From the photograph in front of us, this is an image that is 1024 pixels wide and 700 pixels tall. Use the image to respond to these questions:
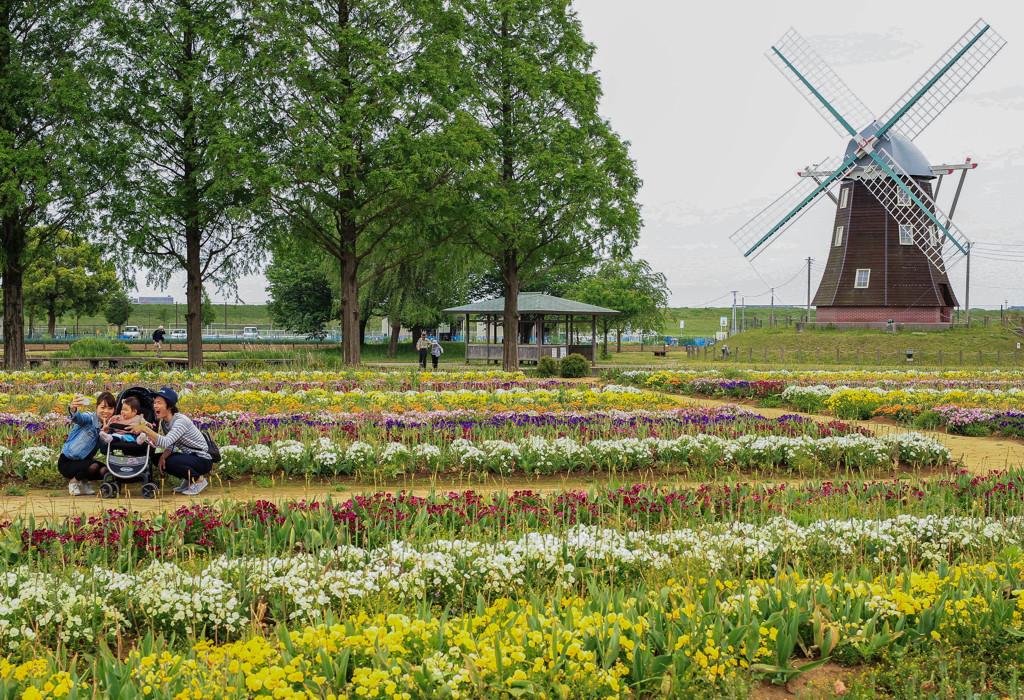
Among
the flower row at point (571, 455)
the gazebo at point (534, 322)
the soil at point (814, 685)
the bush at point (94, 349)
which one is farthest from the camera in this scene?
the gazebo at point (534, 322)

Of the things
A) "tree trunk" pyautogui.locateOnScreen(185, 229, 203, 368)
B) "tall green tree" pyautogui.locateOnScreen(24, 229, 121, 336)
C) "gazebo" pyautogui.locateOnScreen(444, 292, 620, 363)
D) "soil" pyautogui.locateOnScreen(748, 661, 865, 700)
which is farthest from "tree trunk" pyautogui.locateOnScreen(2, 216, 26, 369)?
"tall green tree" pyautogui.locateOnScreen(24, 229, 121, 336)

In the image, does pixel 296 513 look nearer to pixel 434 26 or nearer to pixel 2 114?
pixel 434 26

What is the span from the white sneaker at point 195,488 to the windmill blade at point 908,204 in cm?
4113

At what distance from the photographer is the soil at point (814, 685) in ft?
13.0

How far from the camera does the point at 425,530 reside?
6117 millimetres

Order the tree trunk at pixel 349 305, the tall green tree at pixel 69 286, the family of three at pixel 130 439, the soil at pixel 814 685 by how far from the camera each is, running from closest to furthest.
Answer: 1. the soil at pixel 814 685
2. the family of three at pixel 130 439
3. the tree trunk at pixel 349 305
4. the tall green tree at pixel 69 286

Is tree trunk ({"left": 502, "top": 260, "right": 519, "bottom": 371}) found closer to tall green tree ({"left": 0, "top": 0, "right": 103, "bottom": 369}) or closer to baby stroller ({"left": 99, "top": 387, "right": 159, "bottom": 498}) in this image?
tall green tree ({"left": 0, "top": 0, "right": 103, "bottom": 369})

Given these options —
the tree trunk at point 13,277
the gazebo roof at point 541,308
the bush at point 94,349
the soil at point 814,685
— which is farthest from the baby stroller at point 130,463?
the gazebo roof at point 541,308

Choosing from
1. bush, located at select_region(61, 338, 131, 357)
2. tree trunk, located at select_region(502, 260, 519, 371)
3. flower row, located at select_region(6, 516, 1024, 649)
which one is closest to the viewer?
flower row, located at select_region(6, 516, 1024, 649)

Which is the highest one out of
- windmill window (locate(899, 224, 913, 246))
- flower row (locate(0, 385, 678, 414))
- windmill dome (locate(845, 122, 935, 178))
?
windmill dome (locate(845, 122, 935, 178))

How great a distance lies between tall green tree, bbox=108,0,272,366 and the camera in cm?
2605

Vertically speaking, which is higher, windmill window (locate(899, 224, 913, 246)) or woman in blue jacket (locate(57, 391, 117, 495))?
windmill window (locate(899, 224, 913, 246))

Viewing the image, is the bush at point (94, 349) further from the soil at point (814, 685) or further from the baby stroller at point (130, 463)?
the soil at point (814, 685)

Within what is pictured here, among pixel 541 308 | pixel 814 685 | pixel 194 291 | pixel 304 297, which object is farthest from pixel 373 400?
pixel 304 297
